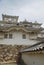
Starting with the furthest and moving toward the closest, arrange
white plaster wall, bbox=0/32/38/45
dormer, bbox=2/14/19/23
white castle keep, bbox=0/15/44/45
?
dormer, bbox=2/14/19/23
white plaster wall, bbox=0/32/38/45
white castle keep, bbox=0/15/44/45

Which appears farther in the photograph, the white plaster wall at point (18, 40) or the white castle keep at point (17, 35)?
the white plaster wall at point (18, 40)

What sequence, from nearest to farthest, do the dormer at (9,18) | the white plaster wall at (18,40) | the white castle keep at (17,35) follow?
the white castle keep at (17,35) → the white plaster wall at (18,40) → the dormer at (9,18)

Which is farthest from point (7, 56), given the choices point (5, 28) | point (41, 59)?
point (41, 59)

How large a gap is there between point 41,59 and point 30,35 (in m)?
19.7

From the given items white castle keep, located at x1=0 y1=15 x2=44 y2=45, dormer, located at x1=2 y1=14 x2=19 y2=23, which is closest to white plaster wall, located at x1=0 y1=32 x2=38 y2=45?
white castle keep, located at x1=0 y1=15 x2=44 y2=45

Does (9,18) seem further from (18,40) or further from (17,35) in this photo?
(18,40)

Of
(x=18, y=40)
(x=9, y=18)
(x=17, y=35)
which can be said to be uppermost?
(x=9, y=18)

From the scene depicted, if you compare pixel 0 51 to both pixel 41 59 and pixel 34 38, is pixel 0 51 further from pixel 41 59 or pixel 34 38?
pixel 41 59

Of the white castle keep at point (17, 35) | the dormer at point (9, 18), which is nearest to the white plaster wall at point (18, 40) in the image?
the white castle keep at point (17, 35)

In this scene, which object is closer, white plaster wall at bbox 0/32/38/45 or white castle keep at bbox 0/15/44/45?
white castle keep at bbox 0/15/44/45

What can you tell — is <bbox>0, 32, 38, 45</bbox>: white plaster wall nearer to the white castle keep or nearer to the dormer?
the white castle keep

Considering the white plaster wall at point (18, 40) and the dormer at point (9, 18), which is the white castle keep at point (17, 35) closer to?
the white plaster wall at point (18, 40)

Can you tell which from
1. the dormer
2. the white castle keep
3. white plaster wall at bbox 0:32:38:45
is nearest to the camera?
the white castle keep

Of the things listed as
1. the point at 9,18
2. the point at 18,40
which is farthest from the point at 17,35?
the point at 9,18
